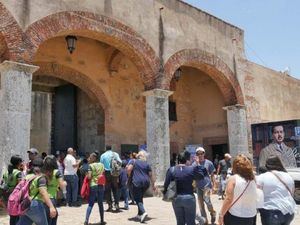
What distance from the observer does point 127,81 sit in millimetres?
14461

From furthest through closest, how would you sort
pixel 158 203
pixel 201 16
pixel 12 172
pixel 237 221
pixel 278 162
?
pixel 201 16 < pixel 158 203 < pixel 12 172 < pixel 278 162 < pixel 237 221

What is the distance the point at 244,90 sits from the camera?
1547 centimetres

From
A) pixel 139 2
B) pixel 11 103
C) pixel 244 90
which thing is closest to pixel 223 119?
pixel 244 90

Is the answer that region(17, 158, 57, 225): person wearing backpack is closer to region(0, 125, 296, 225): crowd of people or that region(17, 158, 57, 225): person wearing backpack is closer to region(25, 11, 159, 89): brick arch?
region(0, 125, 296, 225): crowd of people

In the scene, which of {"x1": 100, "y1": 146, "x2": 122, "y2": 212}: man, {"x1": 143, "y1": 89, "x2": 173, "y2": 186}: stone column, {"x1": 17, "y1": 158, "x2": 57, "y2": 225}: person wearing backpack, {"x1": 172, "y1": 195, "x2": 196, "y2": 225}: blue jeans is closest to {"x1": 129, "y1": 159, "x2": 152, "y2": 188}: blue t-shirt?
{"x1": 100, "y1": 146, "x2": 122, "y2": 212}: man

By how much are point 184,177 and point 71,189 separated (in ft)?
16.8

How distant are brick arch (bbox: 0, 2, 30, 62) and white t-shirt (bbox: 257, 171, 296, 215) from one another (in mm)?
6336

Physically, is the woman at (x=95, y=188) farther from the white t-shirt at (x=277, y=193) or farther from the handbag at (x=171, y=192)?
the white t-shirt at (x=277, y=193)

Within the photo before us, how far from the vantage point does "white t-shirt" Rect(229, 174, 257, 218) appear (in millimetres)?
3932

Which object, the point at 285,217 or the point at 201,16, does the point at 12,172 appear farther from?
the point at 201,16

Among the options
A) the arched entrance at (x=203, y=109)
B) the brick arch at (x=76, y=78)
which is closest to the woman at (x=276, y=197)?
the brick arch at (x=76, y=78)

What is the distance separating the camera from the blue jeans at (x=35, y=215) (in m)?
4.36

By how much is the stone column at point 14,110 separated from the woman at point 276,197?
18.9ft

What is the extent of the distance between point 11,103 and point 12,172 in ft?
11.3
